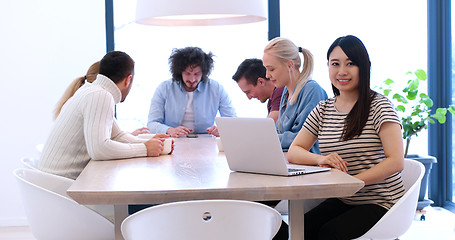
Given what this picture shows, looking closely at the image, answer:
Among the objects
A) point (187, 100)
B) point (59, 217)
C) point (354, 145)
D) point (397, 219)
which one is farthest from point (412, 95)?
point (59, 217)

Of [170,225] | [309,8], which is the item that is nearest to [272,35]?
[309,8]

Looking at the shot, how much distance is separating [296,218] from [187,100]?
265cm

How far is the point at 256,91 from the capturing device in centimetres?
437

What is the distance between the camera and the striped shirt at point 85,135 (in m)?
2.84

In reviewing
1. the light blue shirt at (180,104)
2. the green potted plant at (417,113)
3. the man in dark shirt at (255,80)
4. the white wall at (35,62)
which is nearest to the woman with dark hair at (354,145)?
the man in dark shirt at (255,80)

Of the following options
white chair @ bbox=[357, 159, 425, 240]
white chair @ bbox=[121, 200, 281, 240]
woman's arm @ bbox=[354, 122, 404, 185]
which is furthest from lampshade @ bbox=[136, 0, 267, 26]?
white chair @ bbox=[121, 200, 281, 240]

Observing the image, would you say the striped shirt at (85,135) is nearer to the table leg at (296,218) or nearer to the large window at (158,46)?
the table leg at (296,218)

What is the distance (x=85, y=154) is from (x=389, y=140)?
1509mm

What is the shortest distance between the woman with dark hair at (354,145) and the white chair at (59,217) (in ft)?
2.88

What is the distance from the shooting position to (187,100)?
15.5 feet

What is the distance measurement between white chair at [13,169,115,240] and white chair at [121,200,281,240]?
2.30 feet

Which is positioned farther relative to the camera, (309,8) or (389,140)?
(309,8)

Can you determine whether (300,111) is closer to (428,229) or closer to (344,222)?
(344,222)

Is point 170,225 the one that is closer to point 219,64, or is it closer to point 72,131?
point 72,131
